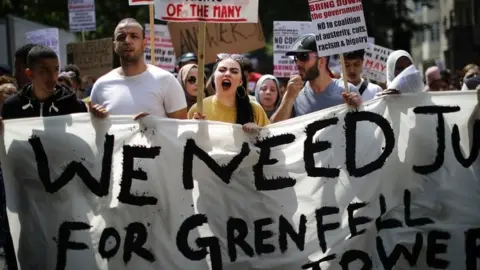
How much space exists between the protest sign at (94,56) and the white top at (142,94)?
23.3ft

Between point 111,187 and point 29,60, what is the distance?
38.0 inches

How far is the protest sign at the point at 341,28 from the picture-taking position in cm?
792

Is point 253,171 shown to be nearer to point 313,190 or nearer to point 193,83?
point 313,190

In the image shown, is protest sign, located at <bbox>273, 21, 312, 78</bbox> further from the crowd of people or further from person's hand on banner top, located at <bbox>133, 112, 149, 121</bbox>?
person's hand on banner top, located at <bbox>133, 112, 149, 121</bbox>

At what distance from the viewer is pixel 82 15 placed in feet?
57.9

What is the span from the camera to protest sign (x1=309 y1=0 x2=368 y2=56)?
7922mm

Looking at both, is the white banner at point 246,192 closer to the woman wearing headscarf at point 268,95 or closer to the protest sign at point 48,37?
the woman wearing headscarf at point 268,95

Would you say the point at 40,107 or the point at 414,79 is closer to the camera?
the point at 40,107

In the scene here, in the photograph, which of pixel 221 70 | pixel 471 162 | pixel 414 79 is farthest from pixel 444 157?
pixel 221 70

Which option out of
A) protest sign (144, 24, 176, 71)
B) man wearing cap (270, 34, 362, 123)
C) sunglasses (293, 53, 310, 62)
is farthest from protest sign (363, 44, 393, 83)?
sunglasses (293, 53, 310, 62)

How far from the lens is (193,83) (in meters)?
9.70

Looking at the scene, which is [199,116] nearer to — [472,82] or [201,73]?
[201,73]

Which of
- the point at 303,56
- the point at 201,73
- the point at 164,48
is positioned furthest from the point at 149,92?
the point at 164,48

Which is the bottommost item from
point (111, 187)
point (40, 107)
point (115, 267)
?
point (115, 267)
